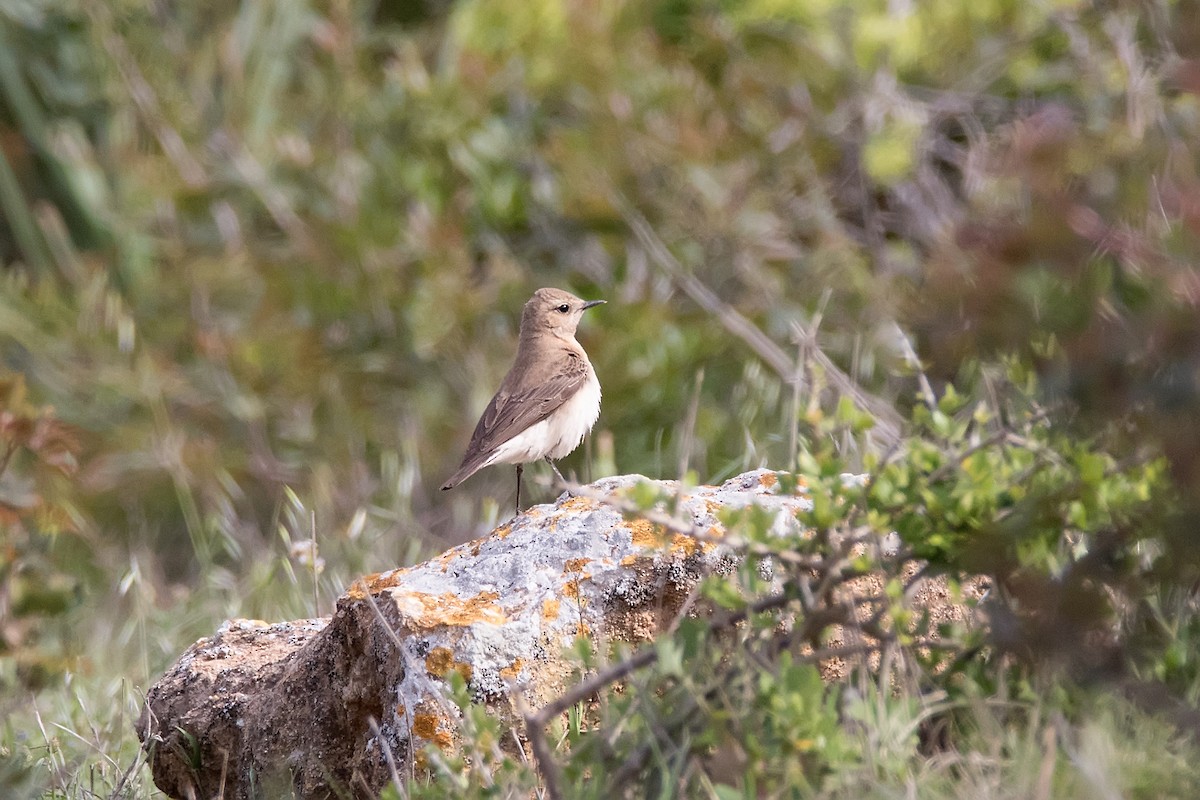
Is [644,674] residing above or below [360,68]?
above

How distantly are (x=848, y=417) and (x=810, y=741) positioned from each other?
2.39 ft

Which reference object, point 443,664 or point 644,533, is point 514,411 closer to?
point 644,533

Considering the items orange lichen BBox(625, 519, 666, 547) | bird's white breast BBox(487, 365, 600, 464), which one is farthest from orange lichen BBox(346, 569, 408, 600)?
bird's white breast BBox(487, 365, 600, 464)

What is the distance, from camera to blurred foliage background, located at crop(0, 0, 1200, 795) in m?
9.33

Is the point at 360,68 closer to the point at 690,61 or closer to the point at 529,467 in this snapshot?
the point at 690,61

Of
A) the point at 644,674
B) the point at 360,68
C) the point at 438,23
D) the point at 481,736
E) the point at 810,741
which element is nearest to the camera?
the point at 810,741

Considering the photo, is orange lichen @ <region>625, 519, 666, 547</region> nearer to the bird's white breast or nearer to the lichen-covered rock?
the lichen-covered rock

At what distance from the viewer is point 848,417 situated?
3441 mm

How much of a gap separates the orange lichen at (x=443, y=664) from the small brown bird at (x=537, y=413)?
226cm

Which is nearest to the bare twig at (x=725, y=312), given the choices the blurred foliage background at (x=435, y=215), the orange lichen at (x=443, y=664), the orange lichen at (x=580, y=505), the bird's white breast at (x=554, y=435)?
the blurred foliage background at (x=435, y=215)

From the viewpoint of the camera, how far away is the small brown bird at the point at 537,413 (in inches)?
257

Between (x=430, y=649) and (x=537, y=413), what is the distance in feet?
8.69

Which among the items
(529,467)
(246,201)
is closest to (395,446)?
(246,201)

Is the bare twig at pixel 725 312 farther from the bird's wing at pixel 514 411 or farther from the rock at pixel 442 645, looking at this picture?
the rock at pixel 442 645
